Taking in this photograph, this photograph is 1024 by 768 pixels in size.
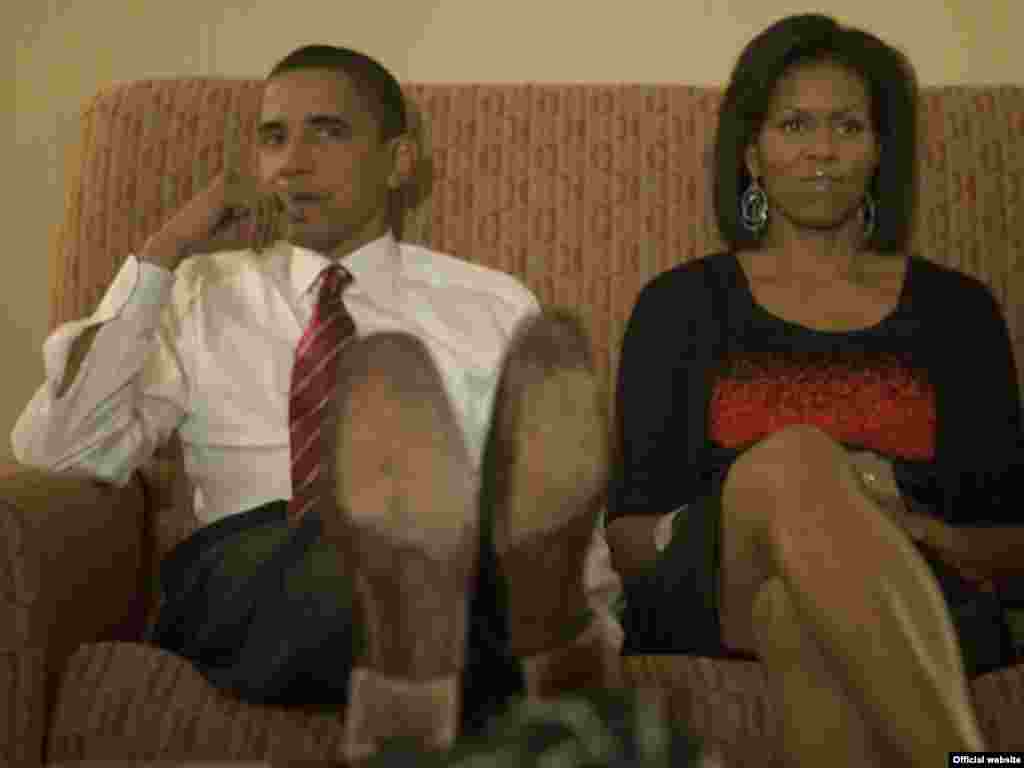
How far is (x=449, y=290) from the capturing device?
1408 millimetres

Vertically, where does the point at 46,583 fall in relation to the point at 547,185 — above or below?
below

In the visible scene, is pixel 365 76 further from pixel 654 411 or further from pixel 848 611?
pixel 848 611

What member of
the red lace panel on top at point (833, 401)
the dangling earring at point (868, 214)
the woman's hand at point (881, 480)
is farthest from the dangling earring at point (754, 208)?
the woman's hand at point (881, 480)

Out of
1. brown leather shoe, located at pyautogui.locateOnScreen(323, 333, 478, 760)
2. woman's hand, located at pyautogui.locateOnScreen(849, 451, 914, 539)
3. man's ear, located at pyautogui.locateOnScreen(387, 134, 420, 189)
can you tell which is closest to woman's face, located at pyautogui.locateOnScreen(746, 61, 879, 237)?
woman's hand, located at pyautogui.locateOnScreen(849, 451, 914, 539)

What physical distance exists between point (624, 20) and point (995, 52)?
0.60 meters

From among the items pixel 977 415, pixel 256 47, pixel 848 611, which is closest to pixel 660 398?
pixel 977 415

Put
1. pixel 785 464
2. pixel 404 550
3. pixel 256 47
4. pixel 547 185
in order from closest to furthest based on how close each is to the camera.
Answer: pixel 404 550
pixel 785 464
pixel 547 185
pixel 256 47

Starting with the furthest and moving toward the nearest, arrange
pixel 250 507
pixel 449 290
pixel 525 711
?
pixel 449 290
pixel 250 507
pixel 525 711

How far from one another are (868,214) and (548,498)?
36.2 inches

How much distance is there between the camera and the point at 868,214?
1.51 m

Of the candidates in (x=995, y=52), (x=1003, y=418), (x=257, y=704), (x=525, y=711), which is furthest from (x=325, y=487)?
(x=995, y=52)

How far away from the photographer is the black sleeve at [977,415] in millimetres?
1301

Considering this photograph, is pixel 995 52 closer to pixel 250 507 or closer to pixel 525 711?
pixel 250 507

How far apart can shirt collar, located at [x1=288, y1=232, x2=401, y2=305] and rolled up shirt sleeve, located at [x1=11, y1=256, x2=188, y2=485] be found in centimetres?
16
